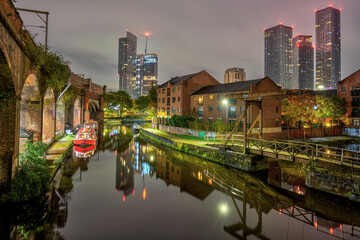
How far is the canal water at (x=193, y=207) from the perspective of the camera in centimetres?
848

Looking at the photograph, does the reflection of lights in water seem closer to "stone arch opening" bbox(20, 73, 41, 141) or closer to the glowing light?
the glowing light

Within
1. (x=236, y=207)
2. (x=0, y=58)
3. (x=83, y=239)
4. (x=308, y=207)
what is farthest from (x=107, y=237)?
(x=308, y=207)

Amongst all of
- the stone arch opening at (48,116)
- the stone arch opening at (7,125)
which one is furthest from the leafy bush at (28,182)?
the stone arch opening at (48,116)

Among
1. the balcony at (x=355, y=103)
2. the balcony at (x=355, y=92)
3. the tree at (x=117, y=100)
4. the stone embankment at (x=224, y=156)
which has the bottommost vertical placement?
the stone embankment at (x=224, y=156)

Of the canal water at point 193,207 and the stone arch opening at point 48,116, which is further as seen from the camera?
the stone arch opening at point 48,116

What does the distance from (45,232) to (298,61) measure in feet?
769

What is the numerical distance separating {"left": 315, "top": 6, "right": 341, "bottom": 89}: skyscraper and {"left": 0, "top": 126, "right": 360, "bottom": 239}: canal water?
210m

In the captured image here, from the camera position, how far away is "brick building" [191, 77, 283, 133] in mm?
30234

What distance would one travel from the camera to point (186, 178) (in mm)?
15742

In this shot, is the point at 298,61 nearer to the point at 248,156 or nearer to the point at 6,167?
A: the point at 248,156

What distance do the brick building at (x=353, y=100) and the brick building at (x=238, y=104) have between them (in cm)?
1513

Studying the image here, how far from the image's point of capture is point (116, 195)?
39.9 ft

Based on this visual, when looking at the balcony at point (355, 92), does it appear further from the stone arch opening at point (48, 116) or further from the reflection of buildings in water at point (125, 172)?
the stone arch opening at point (48, 116)

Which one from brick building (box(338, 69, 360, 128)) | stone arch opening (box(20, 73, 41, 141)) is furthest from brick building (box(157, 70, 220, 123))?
stone arch opening (box(20, 73, 41, 141))
